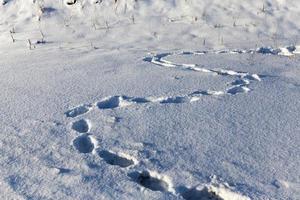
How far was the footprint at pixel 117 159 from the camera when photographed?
2.70m

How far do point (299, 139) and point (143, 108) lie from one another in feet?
3.32

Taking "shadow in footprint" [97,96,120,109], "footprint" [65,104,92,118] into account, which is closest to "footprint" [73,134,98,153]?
"footprint" [65,104,92,118]

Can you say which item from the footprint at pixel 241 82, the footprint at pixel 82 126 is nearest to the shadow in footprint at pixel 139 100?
the footprint at pixel 82 126

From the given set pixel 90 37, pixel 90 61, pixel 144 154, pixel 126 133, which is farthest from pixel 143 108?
pixel 90 37

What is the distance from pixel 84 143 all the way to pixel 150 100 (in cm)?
73

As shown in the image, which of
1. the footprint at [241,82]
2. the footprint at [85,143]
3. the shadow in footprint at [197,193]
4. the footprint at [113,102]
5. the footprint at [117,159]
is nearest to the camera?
the shadow in footprint at [197,193]

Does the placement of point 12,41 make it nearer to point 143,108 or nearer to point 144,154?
point 143,108

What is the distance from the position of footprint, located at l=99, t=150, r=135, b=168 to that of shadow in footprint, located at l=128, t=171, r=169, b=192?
13 cm

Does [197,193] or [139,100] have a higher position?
[139,100]

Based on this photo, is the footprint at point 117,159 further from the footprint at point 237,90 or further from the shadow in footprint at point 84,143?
the footprint at point 237,90

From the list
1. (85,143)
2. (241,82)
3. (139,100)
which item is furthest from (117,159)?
(241,82)

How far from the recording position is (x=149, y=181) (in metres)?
2.54

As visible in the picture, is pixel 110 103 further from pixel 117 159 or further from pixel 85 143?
pixel 117 159

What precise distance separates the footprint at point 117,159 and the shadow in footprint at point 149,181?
0.43 feet
